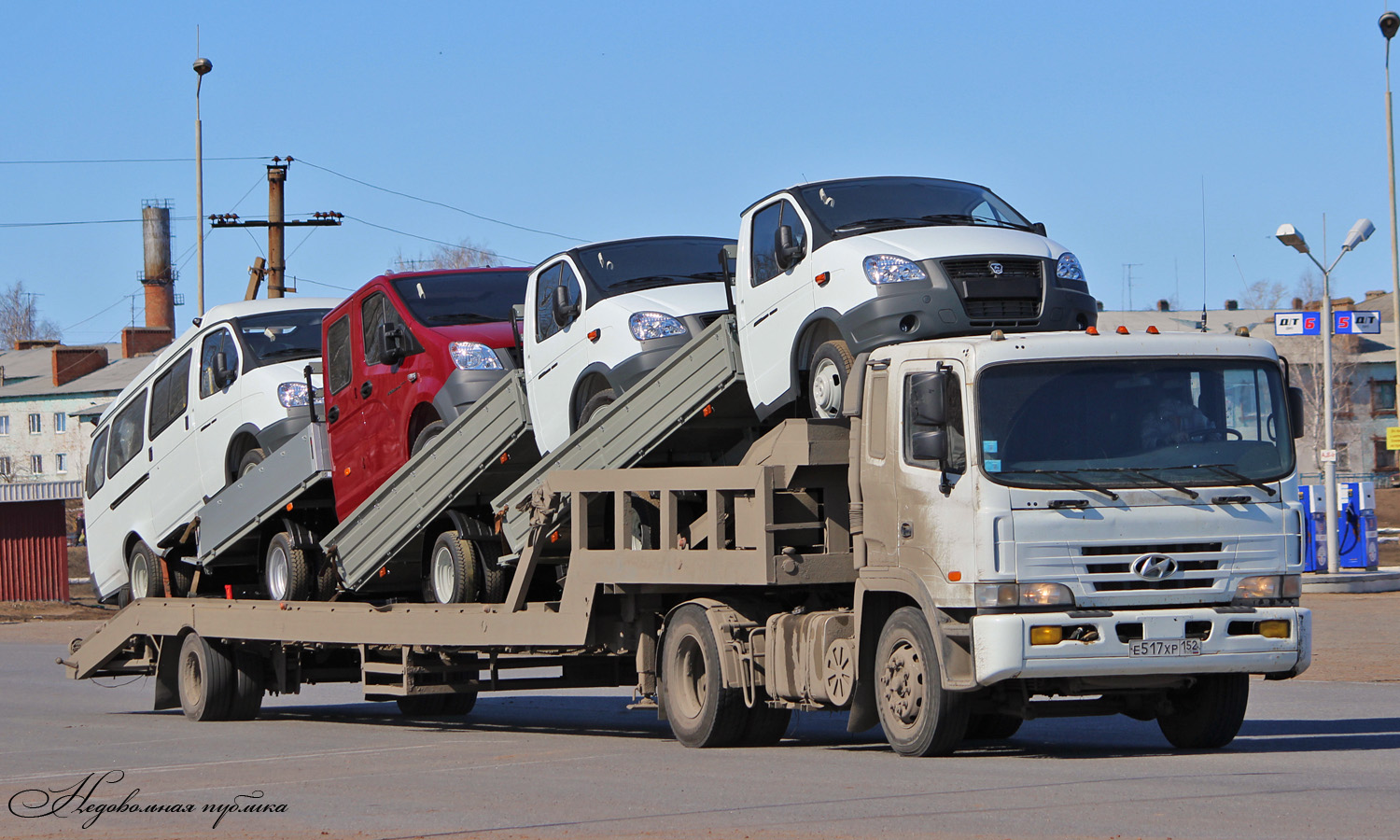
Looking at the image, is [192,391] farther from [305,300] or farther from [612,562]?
[612,562]

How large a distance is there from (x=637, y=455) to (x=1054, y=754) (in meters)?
3.20

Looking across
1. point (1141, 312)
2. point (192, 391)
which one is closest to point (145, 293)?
point (1141, 312)

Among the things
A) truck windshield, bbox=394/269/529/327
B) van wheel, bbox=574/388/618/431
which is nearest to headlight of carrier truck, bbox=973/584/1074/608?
van wheel, bbox=574/388/618/431

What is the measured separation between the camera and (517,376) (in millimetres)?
12758

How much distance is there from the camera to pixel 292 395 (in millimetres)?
15586

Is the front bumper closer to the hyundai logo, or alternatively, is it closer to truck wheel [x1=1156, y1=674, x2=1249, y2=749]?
the hyundai logo

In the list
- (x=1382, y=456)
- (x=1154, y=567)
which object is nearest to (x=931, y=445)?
(x=1154, y=567)

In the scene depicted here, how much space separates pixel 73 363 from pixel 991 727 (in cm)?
8356

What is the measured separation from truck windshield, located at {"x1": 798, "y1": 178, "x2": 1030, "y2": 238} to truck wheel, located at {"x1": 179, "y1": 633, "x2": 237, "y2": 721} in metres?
7.76

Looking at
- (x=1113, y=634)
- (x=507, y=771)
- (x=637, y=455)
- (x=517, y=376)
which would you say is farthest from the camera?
(x=517, y=376)

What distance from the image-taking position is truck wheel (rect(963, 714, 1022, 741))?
453 inches

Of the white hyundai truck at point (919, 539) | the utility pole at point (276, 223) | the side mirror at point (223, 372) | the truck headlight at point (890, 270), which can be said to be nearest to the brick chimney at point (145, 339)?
the utility pole at point (276, 223)

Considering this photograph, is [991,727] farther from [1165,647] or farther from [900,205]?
[900,205]

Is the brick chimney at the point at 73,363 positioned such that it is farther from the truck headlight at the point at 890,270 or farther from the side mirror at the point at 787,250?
the truck headlight at the point at 890,270
